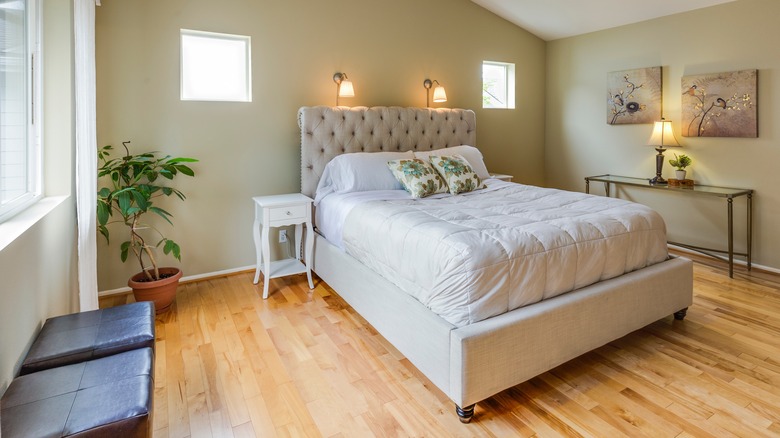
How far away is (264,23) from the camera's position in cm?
355

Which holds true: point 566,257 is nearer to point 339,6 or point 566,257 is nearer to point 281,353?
point 281,353

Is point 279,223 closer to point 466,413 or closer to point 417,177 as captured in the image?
point 417,177

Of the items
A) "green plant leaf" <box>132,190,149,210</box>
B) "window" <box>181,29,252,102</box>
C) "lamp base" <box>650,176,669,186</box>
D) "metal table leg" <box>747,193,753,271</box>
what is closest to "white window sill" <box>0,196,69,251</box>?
"green plant leaf" <box>132,190,149,210</box>

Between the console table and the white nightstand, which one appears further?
the console table

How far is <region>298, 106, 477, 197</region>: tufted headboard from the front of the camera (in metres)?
3.69

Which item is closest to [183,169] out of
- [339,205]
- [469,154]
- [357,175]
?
[339,205]

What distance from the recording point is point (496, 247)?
1.94 meters

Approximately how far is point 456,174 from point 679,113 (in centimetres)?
229

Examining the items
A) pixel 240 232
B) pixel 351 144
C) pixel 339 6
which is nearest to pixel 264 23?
pixel 339 6

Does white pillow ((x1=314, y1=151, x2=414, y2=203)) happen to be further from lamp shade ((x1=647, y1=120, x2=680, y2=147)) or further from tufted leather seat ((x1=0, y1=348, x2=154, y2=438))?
lamp shade ((x1=647, y1=120, x2=680, y2=147))

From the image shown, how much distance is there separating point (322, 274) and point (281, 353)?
958 mm

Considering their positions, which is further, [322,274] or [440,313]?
[322,274]

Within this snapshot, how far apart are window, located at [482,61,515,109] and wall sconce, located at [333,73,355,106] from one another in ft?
5.74

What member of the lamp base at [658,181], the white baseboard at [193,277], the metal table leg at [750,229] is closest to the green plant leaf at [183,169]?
the white baseboard at [193,277]
